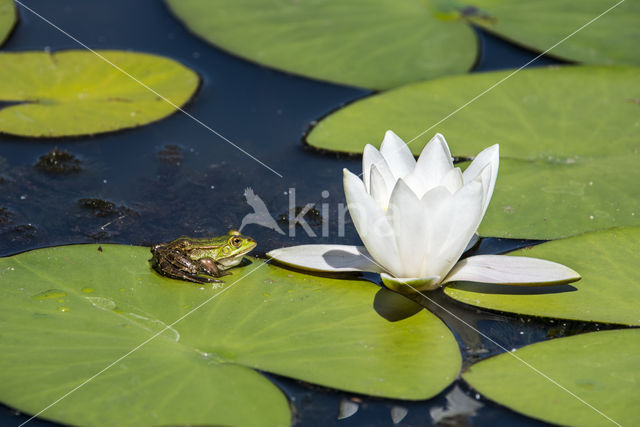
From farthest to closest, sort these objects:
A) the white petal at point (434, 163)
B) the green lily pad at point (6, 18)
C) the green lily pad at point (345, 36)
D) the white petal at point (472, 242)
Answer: the green lily pad at point (6, 18)
the green lily pad at point (345, 36)
the white petal at point (472, 242)
the white petal at point (434, 163)

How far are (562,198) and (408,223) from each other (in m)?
1.29

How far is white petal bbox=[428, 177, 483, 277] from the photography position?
3098 millimetres

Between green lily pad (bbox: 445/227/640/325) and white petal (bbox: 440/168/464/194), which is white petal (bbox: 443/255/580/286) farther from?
white petal (bbox: 440/168/464/194)

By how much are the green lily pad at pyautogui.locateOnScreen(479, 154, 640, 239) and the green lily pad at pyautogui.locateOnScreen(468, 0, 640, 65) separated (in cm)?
158

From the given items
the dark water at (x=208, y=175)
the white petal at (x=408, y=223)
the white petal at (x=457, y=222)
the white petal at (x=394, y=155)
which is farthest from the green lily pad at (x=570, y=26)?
the white petal at (x=408, y=223)

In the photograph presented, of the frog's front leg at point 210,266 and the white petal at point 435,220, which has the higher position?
the white petal at point 435,220

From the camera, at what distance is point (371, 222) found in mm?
3230

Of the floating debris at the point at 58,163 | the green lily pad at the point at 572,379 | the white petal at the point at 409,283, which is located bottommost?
the green lily pad at the point at 572,379

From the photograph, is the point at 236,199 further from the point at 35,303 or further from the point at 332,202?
the point at 35,303

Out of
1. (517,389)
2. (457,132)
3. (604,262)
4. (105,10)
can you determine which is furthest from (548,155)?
(105,10)

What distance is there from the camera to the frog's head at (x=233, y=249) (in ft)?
11.2

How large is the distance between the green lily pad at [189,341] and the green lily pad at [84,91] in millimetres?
1573

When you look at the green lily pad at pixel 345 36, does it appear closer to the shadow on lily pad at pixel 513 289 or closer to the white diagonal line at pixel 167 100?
the white diagonal line at pixel 167 100

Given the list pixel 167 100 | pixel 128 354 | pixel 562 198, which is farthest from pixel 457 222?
pixel 167 100
